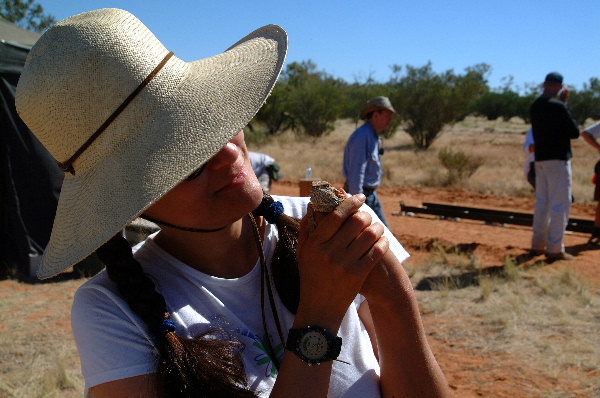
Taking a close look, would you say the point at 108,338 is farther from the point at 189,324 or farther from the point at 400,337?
the point at 400,337

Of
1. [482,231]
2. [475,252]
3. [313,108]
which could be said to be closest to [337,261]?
[475,252]

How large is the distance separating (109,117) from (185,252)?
0.42 m

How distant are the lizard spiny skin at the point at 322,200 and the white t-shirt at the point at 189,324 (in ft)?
0.97

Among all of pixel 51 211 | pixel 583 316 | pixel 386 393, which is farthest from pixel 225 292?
pixel 51 211

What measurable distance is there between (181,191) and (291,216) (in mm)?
442

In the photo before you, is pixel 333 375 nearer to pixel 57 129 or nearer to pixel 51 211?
pixel 57 129

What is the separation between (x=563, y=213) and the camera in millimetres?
6672

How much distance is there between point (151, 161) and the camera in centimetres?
126

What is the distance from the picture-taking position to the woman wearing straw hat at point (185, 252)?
1194 millimetres

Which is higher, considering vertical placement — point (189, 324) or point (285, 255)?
point (285, 255)

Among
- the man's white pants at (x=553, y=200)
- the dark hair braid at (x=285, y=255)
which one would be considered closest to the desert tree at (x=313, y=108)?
the man's white pants at (x=553, y=200)

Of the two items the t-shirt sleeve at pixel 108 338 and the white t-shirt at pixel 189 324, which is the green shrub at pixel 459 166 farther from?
the t-shirt sleeve at pixel 108 338

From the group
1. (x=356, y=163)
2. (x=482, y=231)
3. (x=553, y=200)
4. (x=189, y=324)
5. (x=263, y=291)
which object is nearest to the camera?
(x=189, y=324)

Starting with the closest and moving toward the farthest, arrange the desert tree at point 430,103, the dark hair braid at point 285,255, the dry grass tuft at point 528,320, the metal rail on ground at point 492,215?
the dark hair braid at point 285,255, the dry grass tuft at point 528,320, the metal rail on ground at point 492,215, the desert tree at point 430,103
